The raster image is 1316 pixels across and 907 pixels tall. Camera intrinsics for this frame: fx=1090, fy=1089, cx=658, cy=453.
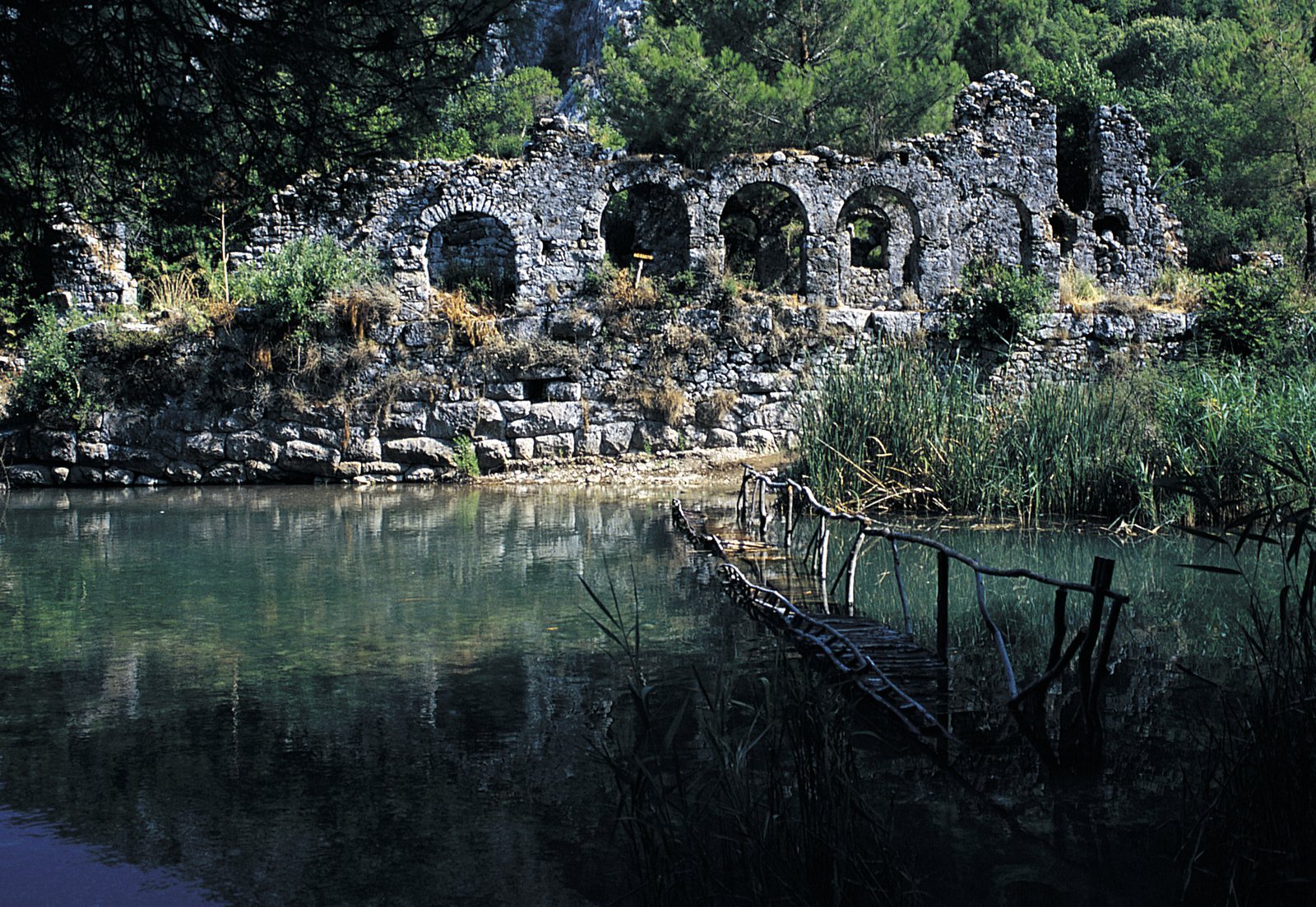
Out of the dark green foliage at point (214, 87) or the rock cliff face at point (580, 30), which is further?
the rock cliff face at point (580, 30)

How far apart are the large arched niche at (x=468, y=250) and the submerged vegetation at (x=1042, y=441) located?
34.4ft

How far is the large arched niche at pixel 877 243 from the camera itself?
792 inches

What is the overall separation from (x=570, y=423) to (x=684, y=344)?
181 centimetres

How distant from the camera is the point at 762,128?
59.5ft

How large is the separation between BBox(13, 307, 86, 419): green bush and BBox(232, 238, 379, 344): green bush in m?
2.12

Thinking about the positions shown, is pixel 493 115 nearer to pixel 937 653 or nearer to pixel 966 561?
pixel 966 561

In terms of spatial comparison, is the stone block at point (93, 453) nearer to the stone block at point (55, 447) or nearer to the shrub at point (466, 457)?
the stone block at point (55, 447)

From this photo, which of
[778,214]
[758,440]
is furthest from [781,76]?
[758,440]

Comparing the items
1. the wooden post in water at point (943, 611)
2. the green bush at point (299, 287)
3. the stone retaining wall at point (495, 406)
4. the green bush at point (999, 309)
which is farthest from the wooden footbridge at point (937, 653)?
the green bush at point (299, 287)

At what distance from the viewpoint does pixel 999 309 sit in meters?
14.3

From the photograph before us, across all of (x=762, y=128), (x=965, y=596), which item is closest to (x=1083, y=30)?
(x=762, y=128)

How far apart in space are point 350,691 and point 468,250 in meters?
16.6

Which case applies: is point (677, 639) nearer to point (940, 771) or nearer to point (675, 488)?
point (940, 771)

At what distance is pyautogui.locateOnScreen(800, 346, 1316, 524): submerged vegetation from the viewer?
8.20m
